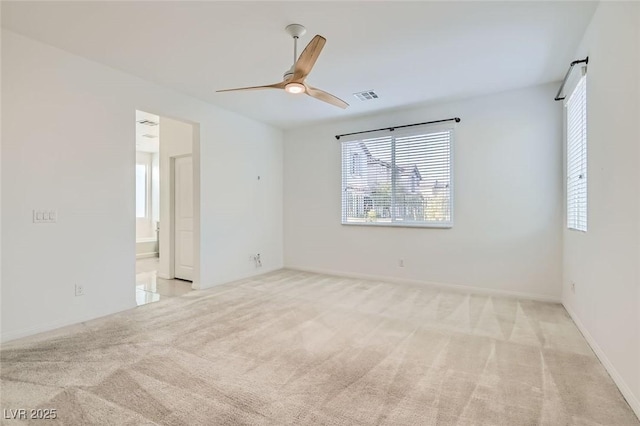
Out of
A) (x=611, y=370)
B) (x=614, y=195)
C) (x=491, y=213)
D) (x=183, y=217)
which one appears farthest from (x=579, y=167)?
(x=183, y=217)

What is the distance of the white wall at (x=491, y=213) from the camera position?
4.03 m

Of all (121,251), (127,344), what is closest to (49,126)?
(121,251)

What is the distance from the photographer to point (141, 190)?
8617 mm

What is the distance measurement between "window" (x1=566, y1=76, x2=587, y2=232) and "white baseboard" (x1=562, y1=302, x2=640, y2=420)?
0.94m

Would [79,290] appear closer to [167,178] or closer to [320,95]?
[167,178]

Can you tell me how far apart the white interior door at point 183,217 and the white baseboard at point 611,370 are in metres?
5.19

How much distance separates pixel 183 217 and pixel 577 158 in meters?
5.52

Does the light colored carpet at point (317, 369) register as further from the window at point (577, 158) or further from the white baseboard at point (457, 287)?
the window at point (577, 158)

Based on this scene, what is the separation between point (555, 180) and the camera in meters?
3.97

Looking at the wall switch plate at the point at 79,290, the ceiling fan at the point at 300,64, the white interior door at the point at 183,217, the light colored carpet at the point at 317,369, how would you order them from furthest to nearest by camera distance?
the white interior door at the point at 183,217 < the wall switch plate at the point at 79,290 < the ceiling fan at the point at 300,64 < the light colored carpet at the point at 317,369

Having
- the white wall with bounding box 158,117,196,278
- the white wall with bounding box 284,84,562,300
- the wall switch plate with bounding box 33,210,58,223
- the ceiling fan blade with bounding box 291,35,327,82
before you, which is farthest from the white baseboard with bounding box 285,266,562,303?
the wall switch plate with bounding box 33,210,58,223

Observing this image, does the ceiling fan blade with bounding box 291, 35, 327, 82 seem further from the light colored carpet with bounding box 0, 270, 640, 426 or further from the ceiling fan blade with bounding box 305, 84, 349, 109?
the light colored carpet with bounding box 0, 270, 640, 426

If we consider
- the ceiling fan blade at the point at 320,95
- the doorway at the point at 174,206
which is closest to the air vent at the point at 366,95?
the ceiling fan blade at the point at 320,95

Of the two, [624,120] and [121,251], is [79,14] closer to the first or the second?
[121,251]
